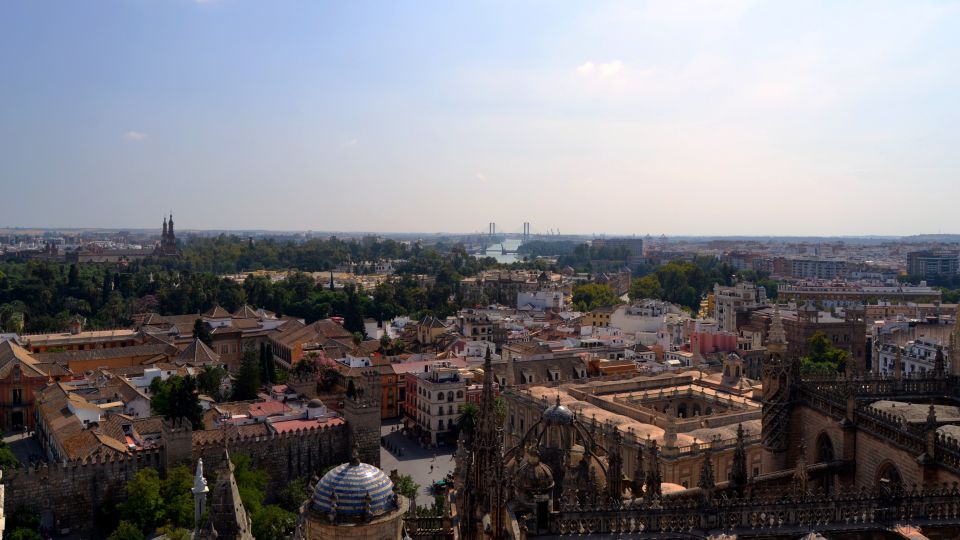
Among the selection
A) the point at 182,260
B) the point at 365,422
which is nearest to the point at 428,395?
the point at 365,422

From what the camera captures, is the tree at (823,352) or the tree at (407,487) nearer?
the tree at (407,487)

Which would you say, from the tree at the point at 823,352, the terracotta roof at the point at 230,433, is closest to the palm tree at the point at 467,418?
the terracotta roof at the point at 230,433

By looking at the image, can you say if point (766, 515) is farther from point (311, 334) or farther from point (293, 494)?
point (311, 334)

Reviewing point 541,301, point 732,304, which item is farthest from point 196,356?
point 732,304

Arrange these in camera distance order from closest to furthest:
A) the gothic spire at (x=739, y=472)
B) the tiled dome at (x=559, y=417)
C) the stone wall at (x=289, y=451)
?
the gothic spire at (x=739, y=472) < the tiled dome at (x=559, y=417) < the stone wall at (x=289, y=451)

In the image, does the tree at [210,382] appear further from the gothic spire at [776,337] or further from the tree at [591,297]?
the tree at [591,297]

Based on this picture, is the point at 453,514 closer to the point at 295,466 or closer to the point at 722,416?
the point at 722,416

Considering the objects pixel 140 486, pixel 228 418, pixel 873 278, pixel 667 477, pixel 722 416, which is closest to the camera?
pixel 667 477

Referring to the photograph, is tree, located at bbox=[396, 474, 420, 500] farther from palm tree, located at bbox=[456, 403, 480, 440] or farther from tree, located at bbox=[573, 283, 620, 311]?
tree, located at bbox=[573, 283, 620, 311]
